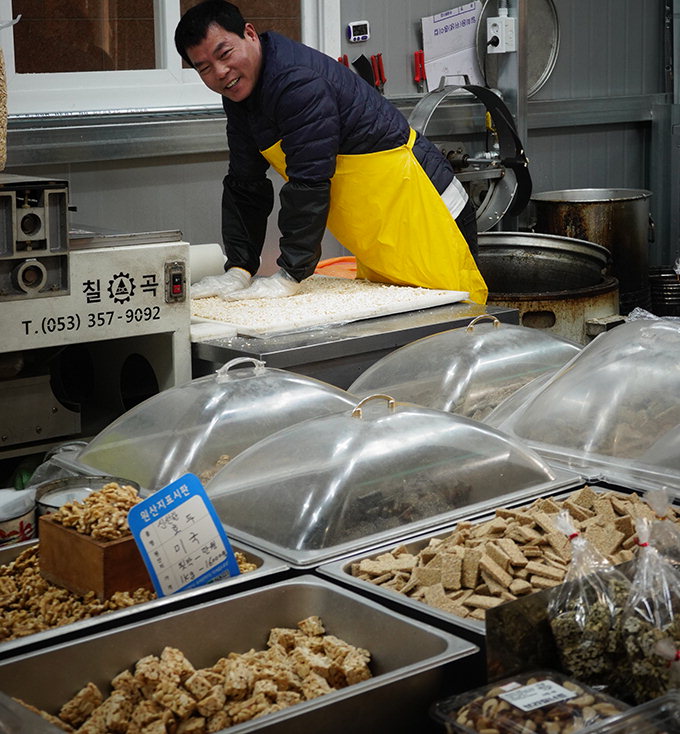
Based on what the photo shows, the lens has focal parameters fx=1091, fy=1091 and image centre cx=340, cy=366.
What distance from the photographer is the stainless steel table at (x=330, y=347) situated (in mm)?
2965

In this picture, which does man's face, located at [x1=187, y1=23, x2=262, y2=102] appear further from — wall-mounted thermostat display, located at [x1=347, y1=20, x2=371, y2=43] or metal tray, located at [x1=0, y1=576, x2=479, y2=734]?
metal tray, located at [x1=0, y1=576, x2=479, y2=734]

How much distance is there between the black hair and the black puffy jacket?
132 mm

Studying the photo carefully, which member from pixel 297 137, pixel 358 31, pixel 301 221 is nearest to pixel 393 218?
pixel 301 221

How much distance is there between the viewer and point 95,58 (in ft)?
15.8

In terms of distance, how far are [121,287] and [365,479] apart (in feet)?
4.41

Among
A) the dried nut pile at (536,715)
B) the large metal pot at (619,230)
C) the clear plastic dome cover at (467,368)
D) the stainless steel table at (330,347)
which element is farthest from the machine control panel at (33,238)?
the large metal pot at (619,230)

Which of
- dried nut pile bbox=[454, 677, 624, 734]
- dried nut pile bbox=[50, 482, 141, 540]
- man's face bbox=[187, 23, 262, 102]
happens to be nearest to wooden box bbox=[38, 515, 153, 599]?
dried nut pile bbox=[50, 482, 141, 540]

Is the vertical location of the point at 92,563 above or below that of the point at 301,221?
below

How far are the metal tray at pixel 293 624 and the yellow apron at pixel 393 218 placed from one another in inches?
98.4

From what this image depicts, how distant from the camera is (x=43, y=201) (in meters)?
2.65

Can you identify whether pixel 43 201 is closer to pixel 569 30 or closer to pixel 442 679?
pixel 442 679

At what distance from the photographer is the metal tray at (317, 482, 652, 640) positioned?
1.33m

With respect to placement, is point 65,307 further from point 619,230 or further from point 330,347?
point 619,230

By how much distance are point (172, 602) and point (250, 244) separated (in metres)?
2.63
